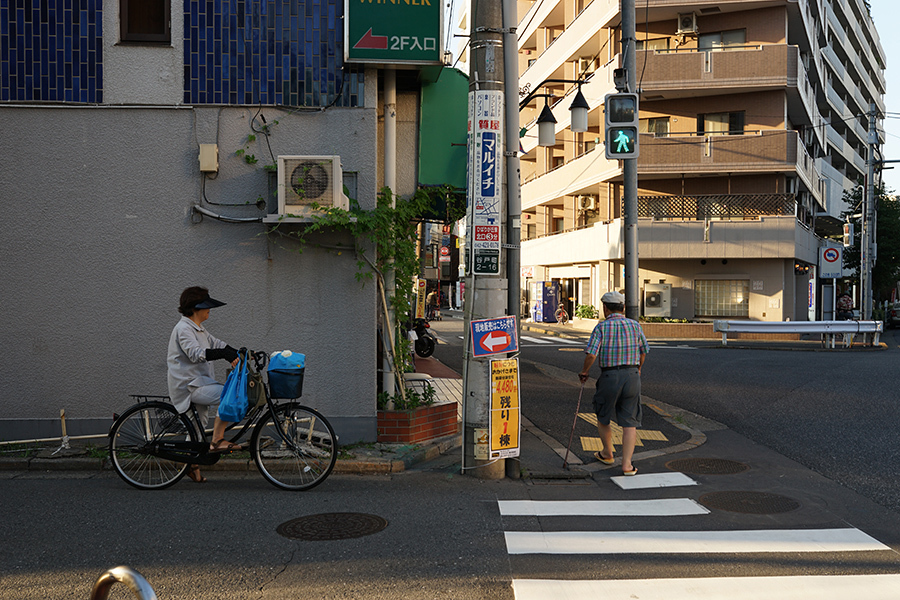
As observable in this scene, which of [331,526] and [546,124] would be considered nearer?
[331,526]

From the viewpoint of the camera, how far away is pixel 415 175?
8773 mm

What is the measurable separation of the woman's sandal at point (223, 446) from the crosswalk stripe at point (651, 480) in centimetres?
359

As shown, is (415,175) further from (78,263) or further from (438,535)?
(438,535)

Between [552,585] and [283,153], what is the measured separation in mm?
5505

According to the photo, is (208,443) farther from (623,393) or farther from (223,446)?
(623,393)

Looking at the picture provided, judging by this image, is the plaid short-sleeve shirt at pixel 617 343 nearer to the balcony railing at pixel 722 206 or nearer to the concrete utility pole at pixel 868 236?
the balcony railing at pixel 722 206

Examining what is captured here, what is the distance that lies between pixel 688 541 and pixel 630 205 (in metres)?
6.40

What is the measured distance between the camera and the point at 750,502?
21.2 ft

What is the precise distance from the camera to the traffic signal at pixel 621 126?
35.2 feet

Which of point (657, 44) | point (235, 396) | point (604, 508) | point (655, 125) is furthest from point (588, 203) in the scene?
point (235, 396)

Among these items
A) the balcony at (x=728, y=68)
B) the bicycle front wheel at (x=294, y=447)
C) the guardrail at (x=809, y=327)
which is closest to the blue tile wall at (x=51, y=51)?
the bicycle front wheel at (x=294, y=447)

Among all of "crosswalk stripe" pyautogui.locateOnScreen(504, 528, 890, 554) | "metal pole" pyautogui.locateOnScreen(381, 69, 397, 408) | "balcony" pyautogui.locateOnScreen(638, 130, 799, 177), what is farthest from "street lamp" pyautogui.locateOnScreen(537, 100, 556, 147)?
"balcony" pyautogui.locateOnScreen(638, 130, 799, 177)

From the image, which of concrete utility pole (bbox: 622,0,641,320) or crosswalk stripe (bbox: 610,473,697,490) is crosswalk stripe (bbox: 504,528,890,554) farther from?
concrete utility pole (bbox: 622,0,641,320)

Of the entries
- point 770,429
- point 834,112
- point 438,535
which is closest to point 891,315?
point 834,112
